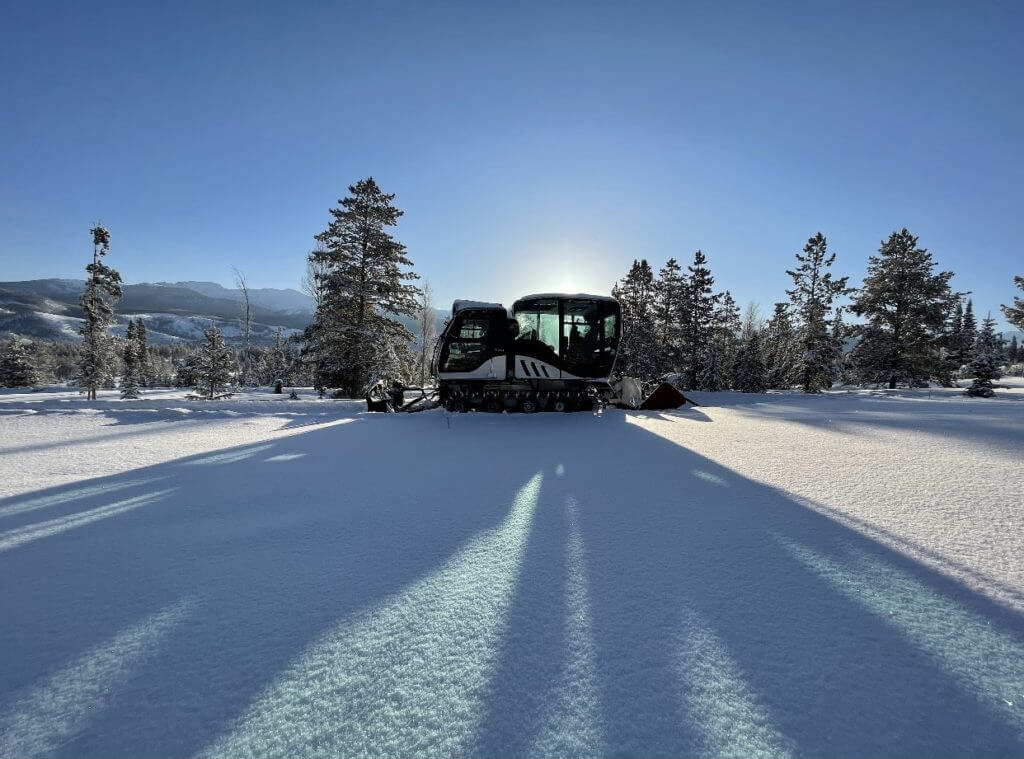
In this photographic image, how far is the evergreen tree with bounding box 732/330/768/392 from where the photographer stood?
4206 cm

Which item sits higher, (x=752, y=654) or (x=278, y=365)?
(x=278, y=365)

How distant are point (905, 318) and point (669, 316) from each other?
1586cm

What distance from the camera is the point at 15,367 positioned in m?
43.1

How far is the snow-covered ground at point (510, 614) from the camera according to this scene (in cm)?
141

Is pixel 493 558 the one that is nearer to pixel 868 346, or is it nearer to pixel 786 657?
pixel 786 657

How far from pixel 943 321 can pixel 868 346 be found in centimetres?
506

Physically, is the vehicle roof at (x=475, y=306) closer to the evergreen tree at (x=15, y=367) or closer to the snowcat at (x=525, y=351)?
the snowcat at (x=525, y=351)

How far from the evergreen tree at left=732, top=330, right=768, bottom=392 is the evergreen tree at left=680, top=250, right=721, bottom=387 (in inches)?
531

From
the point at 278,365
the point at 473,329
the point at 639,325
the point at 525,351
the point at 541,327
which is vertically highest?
the point at 639,325

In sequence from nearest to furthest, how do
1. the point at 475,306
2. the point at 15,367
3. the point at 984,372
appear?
the point at 475,306, the point at 984,372, the point at 15,367

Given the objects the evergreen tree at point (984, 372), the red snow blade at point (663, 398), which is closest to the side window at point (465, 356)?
the red snow blade at point (663, 398)

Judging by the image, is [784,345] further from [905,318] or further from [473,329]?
[473,329]

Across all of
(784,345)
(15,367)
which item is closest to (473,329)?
(784,345)

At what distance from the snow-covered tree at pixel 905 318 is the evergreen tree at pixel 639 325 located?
14992 millimetres
